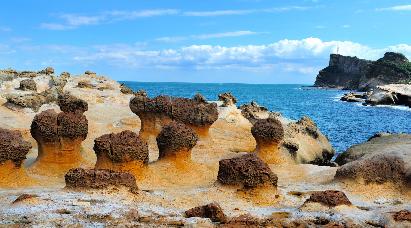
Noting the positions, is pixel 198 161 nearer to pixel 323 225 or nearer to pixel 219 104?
pixel 323 225

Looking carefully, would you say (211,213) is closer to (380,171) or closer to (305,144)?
(380,171)

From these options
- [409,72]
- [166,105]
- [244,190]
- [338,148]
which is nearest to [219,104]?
[166,105]

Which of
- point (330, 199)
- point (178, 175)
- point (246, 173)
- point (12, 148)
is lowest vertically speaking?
point (178, 175)

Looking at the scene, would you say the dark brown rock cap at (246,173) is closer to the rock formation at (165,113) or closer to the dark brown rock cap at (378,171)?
the dark brown rock cap at (378,171)

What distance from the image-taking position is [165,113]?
26281 millimetres

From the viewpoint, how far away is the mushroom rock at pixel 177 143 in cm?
2025

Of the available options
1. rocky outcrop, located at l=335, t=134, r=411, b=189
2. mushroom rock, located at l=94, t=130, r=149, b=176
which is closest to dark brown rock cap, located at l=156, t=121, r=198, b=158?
mushroom rock, located at l=94, t=130, r=149, b=176

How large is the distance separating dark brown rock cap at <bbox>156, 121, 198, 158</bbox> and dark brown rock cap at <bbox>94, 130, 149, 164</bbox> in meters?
1.88

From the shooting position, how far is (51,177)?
19.5 meters

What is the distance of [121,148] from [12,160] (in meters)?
3.45

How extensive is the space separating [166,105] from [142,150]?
8024mm

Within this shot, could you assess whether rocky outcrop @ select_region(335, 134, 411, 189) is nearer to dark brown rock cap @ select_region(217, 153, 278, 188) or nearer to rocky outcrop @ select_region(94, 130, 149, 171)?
dark brown rock cap @ select_region(217, 153, 278, 188)

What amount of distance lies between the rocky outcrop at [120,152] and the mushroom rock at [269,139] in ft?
23.3

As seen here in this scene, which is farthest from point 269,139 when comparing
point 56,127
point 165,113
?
point 56,127
